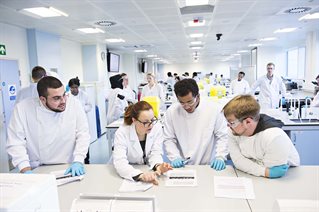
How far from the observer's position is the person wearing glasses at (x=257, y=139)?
1.54 m

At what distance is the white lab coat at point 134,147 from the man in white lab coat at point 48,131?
302 mm

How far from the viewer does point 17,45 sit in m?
4.97

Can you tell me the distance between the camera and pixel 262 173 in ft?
5.26

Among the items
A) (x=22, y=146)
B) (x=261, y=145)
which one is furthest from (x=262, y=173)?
(x=22, y=146)

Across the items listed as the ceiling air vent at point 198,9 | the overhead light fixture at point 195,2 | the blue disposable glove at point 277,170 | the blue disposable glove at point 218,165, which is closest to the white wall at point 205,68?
the ceiling air vent at point 198,9

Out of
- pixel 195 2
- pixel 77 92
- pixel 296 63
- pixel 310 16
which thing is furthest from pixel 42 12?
pixel 296 63

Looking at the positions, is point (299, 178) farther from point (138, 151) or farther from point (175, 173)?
point (138, 151)

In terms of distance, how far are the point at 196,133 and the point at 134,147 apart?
1.82 ft

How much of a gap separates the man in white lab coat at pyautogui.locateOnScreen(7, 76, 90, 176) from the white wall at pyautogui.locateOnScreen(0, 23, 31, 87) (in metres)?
3.17

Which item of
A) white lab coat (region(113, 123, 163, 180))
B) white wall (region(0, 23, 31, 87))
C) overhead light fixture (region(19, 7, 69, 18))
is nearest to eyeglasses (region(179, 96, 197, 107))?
white lab coat (region(113, 123, 163, 180))

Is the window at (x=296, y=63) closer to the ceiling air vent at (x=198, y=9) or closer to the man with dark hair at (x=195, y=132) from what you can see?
the ceiling air vent at (x=198, y=9)

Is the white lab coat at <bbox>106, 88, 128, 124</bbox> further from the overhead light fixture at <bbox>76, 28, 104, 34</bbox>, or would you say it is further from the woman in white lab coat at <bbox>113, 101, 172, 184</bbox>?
the woman in white lab coat at <bbox>113, 101, 172, 184</bbox>

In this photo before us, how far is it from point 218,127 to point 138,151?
2.37 feet

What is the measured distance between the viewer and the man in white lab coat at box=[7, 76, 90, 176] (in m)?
1.84
